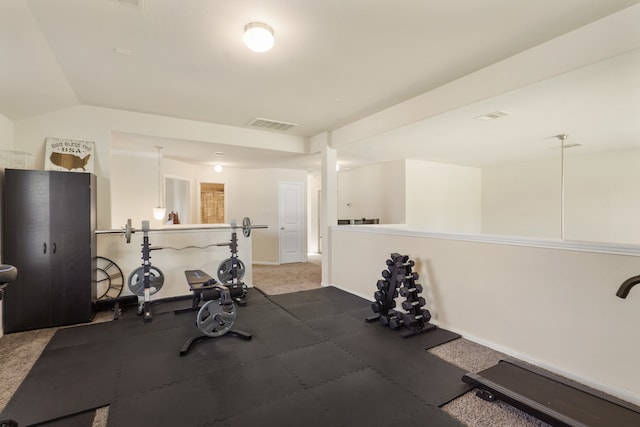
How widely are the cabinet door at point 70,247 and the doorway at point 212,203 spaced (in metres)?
3.99

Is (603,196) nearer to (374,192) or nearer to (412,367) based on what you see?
(374,192)

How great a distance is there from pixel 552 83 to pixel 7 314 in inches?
243

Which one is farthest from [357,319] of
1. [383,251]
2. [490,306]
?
[490,306]

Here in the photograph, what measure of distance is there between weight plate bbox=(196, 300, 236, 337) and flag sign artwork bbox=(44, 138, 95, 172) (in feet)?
8.57

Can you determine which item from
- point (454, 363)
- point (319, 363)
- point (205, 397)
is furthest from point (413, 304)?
point (205, 397)

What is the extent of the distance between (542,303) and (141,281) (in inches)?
185

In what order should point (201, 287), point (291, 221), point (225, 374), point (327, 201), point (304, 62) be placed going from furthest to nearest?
point (291, 221)
point (327, 201)
point (201, 287)
point (304, 62)
point (225, 374)

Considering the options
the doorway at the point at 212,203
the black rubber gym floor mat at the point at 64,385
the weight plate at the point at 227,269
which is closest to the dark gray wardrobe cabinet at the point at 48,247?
the black rubber gym floor mat at the point at 64,385

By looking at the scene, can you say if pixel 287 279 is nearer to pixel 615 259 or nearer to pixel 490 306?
pixel 490 306

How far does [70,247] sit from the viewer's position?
3604 mm

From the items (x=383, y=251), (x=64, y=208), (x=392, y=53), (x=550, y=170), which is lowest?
(x=383, y=251)

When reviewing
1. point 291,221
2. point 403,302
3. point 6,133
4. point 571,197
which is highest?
point 6,133

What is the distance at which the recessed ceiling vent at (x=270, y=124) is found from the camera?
4.83 m

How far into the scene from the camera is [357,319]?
3838mm
